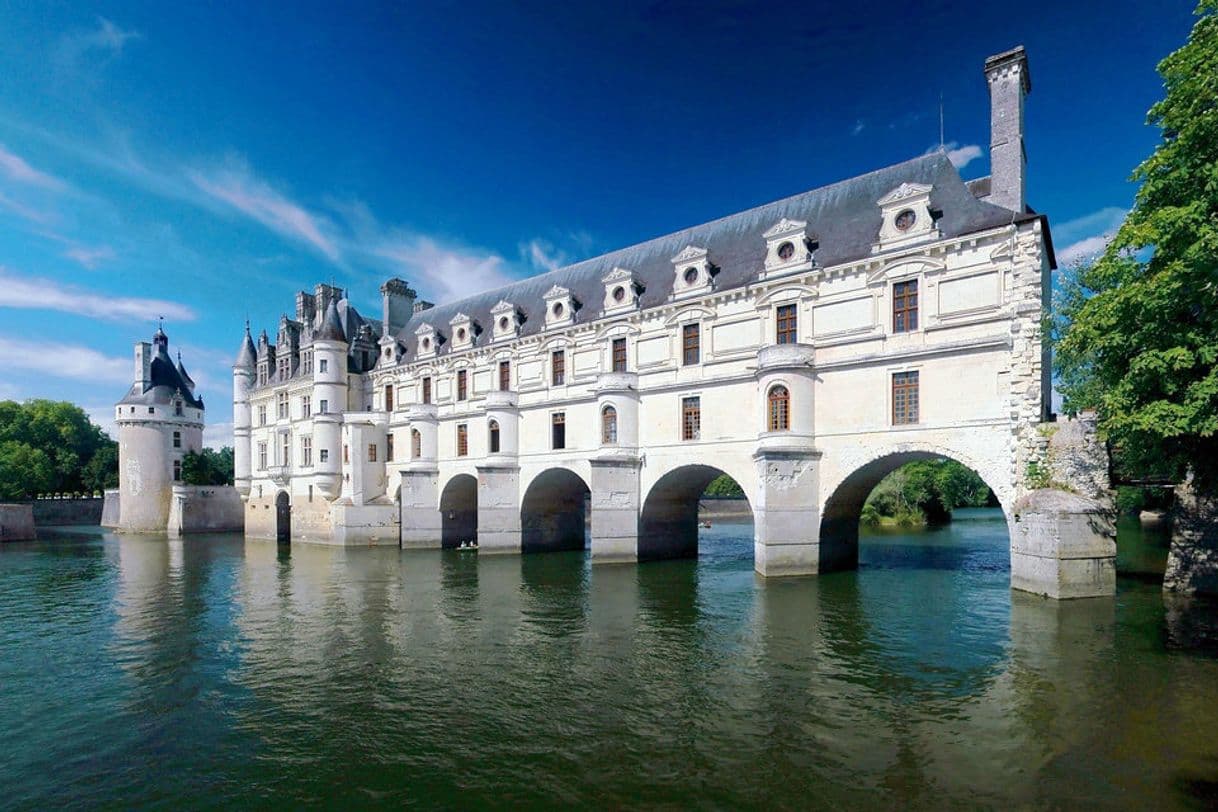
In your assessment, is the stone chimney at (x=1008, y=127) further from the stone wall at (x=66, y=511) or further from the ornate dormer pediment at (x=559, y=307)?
the stone wall at (x=66, y=511)

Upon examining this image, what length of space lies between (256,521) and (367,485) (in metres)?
13.8

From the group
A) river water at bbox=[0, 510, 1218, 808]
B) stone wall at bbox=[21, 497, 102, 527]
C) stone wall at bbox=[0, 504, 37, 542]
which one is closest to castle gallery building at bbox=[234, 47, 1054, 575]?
river water at bbox=[0, 510, 1218, 808]

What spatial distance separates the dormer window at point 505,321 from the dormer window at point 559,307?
8.60ft

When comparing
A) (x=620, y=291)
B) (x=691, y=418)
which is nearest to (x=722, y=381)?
(x=691, y=418)

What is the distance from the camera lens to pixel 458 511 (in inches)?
1513

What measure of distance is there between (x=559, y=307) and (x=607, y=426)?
7.34m

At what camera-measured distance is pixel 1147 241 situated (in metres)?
13.4

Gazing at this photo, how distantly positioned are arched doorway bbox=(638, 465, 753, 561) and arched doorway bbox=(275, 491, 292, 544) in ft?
98.2

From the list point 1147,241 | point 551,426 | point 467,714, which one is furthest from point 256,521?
point 1147,241

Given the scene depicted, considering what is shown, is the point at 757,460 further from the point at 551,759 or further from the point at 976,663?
the point at 551,759

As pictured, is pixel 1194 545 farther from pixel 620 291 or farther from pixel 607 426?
pixel 620 291

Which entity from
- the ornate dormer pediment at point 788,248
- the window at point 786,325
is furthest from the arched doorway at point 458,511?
the ornate dormer pediment at point 788,248

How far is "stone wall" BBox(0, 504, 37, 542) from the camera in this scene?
49.5 metres

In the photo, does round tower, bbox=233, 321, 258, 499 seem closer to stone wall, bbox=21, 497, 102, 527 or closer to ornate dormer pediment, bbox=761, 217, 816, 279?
stone wall, bbox=21, 497, 102, 527
